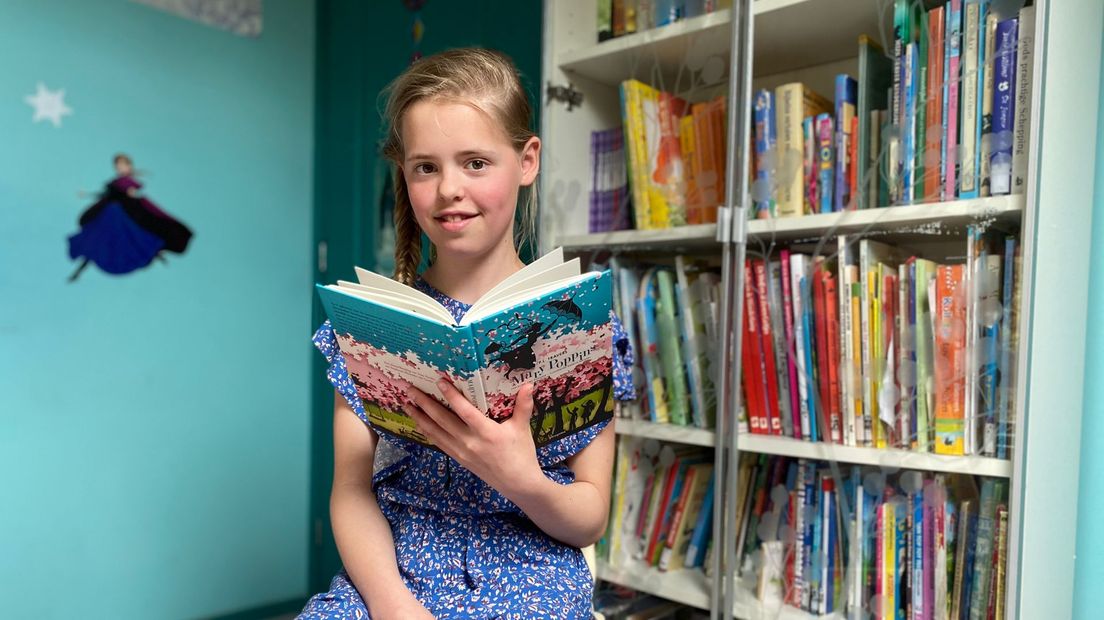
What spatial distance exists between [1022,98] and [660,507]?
0.85m

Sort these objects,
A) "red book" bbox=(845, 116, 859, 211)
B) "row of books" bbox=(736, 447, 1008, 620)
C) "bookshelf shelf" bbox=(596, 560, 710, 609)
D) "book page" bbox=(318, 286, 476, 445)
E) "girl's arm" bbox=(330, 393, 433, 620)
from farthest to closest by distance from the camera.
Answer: "bookshelf shelf" bbox=(596, 560, 710, 609)
"red book" bbox=(845, 116, 859, 211)
"row of books" bbox=(736, 447, 1008, 620)
"girl's arm" bbox=(330, 393, 433, 620)
"book page" bbox=(318, 286, 476, 445)

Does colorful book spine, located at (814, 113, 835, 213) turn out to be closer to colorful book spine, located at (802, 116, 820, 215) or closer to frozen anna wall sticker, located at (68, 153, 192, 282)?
colorful book spine, located at (802, 116, 820, 215)

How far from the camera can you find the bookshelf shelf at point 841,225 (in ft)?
3.48

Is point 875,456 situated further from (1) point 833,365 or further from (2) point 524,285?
(2) point 524,285

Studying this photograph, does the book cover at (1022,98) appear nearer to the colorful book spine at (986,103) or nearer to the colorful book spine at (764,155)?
the colorful book spine at (986,103)

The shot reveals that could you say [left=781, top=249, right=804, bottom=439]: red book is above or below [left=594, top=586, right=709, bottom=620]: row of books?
above

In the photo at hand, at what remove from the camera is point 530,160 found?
989 mm

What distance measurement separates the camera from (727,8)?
1291mm

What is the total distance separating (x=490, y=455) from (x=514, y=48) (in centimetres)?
125

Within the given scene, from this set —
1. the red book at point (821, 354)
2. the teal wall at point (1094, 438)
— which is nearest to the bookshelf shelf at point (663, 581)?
the red book at point (821, 354)

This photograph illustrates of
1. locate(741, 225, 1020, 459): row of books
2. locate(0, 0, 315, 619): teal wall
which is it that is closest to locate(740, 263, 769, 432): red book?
locate(741, 225, 1020, 459): row of books

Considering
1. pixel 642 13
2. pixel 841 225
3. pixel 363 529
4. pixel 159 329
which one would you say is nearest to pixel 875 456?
pixel 841 225

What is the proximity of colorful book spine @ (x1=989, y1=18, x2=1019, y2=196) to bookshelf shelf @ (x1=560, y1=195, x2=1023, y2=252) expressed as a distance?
0.10ft

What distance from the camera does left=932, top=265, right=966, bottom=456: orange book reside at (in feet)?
3.57
